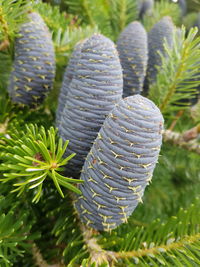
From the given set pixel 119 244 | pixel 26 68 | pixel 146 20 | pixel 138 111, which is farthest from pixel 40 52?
pixel 146 20

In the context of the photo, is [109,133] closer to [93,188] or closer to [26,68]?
[93,188]

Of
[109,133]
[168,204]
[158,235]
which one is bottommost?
[168,204]

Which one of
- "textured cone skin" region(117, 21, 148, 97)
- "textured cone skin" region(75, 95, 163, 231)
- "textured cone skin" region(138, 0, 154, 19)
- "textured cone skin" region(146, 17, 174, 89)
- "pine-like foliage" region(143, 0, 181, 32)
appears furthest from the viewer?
"textured cone skin" region(138, 0, 154, 19)

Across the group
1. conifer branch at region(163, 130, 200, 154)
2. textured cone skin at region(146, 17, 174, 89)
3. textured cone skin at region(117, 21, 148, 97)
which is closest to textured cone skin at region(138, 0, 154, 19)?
textured cone skin at region(146, 17, 174, 89)

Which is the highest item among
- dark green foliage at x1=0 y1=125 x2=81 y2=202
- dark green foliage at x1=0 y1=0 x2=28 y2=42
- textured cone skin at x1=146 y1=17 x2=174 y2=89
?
dark green foliage at x1=0 y1=0 x2=28 y2=42

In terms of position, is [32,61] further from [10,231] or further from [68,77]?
[10,231]

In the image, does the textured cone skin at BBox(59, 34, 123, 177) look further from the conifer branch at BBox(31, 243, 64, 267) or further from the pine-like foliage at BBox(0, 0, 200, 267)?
the conifer branch at BBox(31, 243, 64, 267)
